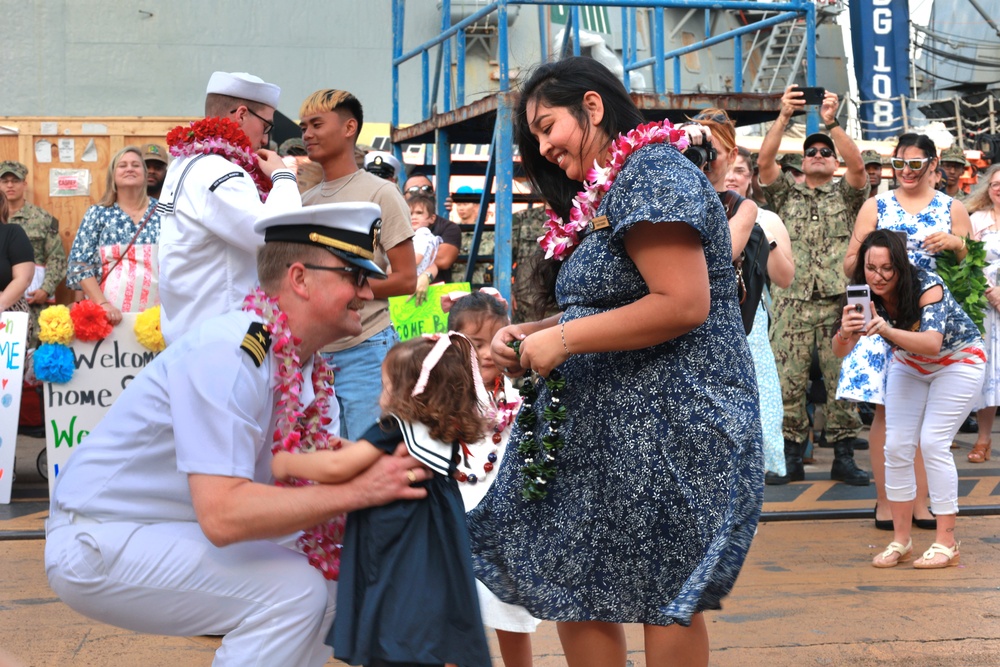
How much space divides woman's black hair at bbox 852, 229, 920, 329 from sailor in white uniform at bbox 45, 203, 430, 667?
3.65 m

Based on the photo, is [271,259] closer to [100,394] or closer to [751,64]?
[100,394]

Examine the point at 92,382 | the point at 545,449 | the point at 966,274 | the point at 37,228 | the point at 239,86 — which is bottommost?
the point at 92,382

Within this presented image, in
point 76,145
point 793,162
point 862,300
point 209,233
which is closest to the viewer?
point 209,233

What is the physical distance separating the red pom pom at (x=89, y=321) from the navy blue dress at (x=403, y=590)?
15.4ft

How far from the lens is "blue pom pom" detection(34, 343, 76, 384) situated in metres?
7.04

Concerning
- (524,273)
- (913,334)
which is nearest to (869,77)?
(524,273)

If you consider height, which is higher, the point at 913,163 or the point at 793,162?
the point at 793,162

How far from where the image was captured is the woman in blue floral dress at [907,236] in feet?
21.6

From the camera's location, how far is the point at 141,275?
727 centimetres

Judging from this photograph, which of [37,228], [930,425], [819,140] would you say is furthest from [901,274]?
[37,228]

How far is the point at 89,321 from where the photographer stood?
699cm

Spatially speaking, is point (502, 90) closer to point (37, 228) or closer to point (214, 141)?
point (214, 141)

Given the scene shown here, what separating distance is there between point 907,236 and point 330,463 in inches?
188

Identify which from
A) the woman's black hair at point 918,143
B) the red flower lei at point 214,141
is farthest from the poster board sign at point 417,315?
the red flower lei at point 214,141
